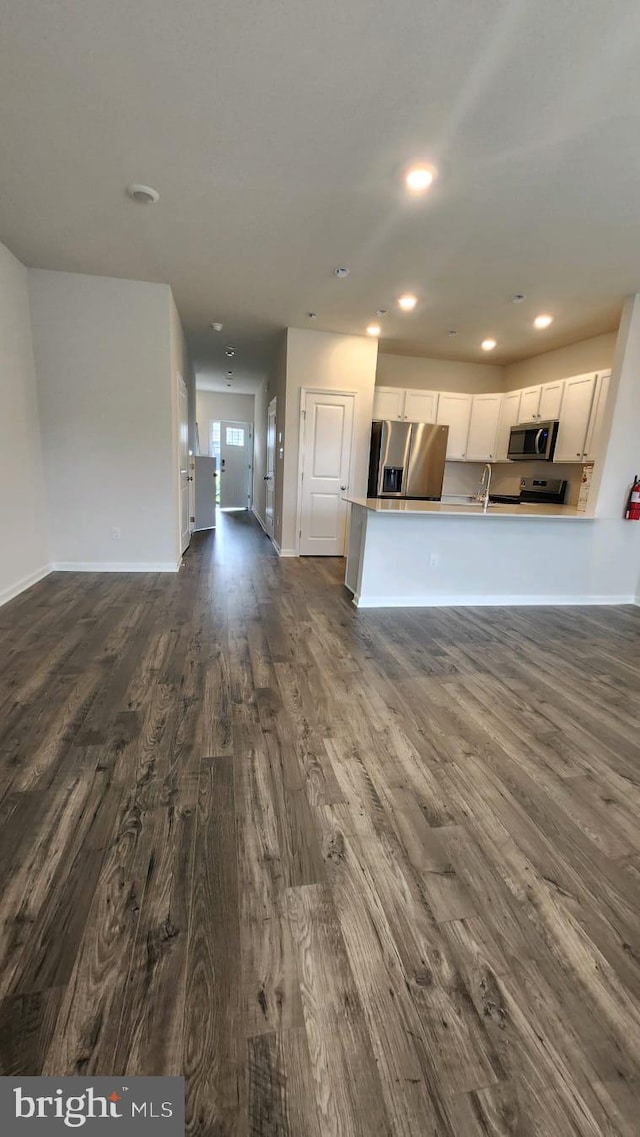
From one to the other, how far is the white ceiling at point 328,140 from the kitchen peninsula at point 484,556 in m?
1.93

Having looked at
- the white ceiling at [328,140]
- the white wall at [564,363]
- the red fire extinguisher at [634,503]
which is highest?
the white ceiling at [328,140]

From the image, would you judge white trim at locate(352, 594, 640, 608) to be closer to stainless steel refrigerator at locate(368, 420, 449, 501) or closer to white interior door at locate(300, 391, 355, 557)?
white interior door at locate(300, 391, 355, 557)

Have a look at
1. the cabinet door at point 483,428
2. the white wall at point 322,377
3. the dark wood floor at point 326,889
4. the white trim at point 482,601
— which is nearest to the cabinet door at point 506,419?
the cabinet door at point 483,428

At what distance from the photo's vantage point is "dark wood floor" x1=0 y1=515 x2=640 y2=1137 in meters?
0.93

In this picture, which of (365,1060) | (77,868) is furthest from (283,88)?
(365,1060)

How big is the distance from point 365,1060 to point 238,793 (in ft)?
2.88

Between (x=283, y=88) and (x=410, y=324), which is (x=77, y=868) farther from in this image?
(x=410, y=324)

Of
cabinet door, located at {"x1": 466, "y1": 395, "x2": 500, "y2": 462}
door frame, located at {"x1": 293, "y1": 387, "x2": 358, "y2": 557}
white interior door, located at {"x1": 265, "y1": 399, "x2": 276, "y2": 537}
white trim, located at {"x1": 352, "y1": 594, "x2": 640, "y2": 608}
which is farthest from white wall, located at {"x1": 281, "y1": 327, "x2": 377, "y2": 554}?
white trim, located at {"x1": 352, "y1": 594, "x2": 640, "y2": 608}

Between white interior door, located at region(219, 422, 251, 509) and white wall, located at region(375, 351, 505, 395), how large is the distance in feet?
17.4

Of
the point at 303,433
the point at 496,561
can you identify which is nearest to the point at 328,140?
the point at 496,561

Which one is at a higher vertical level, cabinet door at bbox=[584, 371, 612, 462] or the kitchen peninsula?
cabinet door at bbox=[584, 371, 612, 462]

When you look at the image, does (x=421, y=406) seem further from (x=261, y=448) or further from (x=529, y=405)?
(x=261, y=448)

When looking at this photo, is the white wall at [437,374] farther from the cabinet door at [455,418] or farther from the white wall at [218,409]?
the white wall at [218,409]

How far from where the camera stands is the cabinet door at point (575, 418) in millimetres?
4793
